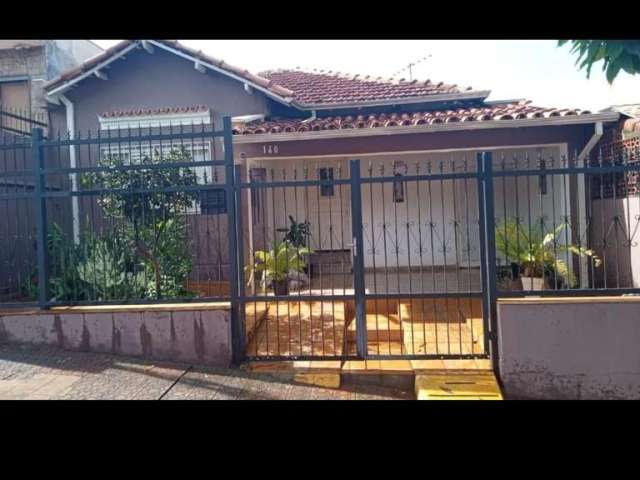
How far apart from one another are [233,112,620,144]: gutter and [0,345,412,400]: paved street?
4124 mm

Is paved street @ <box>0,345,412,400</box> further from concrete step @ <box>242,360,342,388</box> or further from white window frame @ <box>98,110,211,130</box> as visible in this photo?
white window frame @ <box>98,110,211,130</box>

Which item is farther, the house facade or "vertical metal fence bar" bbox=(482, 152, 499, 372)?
the house facade

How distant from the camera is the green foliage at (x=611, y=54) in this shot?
3391mm

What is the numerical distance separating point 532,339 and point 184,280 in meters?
4.14

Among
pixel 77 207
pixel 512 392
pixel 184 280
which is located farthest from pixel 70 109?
pixel 512 392

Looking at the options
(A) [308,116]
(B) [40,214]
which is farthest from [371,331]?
(A) [308,116]

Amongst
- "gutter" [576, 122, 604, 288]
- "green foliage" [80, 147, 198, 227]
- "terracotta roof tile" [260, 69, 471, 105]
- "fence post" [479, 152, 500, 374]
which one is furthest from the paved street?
"terracotta roof tile" [260, 69, 471, 105]

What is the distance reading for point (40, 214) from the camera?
4.93 meters

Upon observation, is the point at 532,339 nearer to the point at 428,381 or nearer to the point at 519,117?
the point at 428,381

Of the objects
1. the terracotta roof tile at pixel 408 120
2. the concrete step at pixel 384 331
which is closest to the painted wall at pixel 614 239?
the terracotta roof tile at pixel 408 120

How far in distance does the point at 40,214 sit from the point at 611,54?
5478 millimetres

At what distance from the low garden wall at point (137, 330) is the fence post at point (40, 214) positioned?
0.24 meters

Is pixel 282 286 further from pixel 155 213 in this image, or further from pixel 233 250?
pixel 233 250

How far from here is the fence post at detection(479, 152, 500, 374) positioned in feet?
14.1
